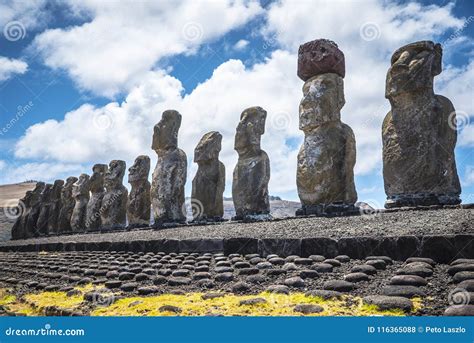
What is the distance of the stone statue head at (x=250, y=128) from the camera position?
11.1 m

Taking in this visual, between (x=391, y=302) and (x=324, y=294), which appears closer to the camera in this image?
(x=391, y=302)

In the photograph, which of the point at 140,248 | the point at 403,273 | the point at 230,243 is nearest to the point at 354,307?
the point at 403,273

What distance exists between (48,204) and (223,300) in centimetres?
2265

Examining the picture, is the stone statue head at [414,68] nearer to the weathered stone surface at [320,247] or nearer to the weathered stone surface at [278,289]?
the weathered stone surface at [320,247]

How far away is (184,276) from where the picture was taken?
5.14 meters

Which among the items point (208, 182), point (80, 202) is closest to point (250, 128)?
point (208, 182)

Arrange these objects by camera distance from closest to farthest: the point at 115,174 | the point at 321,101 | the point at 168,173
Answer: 1. the point at 321,101
2. the point at 168,173
3. the point at 115,174

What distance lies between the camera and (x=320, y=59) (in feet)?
30.0

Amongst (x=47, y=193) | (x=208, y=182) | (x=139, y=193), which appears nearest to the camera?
(x=208, y=182)

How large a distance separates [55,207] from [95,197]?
592 centimetres

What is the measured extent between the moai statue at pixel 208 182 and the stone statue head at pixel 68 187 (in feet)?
38.9

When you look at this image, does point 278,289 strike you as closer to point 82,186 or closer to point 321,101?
point 321,101

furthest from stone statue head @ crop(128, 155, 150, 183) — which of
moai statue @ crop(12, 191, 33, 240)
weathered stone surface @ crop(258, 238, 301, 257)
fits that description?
moai statue @ crop(12, 191, 33, 240)

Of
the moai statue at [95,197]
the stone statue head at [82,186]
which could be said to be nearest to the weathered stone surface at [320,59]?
the moai statue at [95,197]
